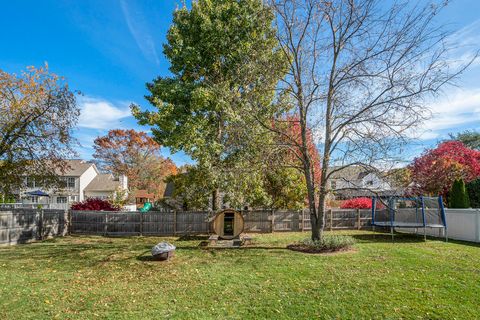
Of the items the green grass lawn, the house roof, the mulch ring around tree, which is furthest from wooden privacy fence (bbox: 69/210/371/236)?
the house roof

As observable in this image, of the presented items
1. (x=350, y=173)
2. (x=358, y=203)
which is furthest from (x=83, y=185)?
(x=350, y=173)

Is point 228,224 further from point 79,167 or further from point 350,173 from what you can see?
point 79,167

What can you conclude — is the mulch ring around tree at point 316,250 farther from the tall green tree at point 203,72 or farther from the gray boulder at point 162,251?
the gray boulder at point 162,251

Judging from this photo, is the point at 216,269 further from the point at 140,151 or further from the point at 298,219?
the point at 140,151

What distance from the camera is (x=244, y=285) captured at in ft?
21.1

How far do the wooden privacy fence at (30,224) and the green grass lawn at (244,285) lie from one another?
95.2 inches

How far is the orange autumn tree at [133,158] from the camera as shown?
4138cm

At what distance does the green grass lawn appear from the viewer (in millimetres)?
5090

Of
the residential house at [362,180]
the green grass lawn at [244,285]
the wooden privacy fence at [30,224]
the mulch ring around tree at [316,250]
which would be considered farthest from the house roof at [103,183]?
the residential house at [362,180]

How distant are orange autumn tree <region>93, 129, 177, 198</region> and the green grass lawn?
107 feet

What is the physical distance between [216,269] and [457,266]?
6260 millimetres

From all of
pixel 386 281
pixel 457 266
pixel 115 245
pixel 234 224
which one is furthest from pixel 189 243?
pixel 457 266

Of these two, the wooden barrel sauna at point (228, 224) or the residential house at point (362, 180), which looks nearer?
the residential house at point (362, 180)

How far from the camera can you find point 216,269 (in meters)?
7.82
